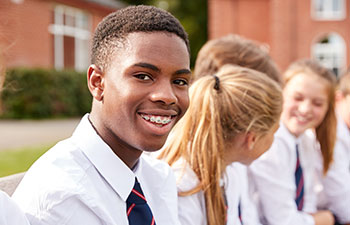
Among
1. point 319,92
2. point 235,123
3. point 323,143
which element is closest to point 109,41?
point 235,123

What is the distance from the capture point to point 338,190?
3.24 m

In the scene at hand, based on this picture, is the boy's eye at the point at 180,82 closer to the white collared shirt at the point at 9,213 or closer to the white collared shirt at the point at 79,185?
the white collared shirt at the point at 79,185

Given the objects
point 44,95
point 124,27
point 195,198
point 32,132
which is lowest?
point 32,132

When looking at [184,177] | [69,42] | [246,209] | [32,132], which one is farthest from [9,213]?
[69,42]

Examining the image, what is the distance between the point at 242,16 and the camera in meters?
27.7

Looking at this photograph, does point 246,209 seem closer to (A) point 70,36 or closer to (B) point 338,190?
(B) point 338,190

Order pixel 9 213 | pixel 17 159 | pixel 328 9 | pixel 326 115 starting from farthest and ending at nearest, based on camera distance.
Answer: pixel 328 9, pixel 17 159, pixel 326 115, pixel 9 213

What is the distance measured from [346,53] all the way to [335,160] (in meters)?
24.3

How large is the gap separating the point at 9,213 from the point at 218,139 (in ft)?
3.56

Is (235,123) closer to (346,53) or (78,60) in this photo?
(78,60)

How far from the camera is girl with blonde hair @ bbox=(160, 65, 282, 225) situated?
2014 mm

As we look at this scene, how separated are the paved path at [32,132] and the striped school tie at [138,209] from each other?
684 centimetres

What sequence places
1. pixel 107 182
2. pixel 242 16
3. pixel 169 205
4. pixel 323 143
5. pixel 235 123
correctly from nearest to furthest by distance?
pixel 107 182 → pixel 169 205 → pixel 235 123 → pixel 323 143 → pixel 242 16

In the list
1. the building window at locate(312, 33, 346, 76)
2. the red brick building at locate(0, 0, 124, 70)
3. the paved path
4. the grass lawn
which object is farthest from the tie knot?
the building window at locate(312, 33, 346, 76)
